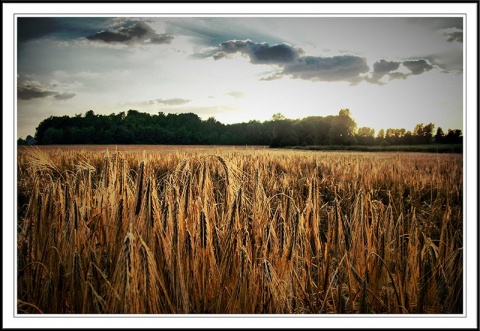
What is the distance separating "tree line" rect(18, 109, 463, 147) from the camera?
6.71 feet

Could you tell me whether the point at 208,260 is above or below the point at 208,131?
below

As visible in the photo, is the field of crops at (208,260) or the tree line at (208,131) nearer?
the field of crops at (208,260)

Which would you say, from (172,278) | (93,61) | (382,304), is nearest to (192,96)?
(93,61)

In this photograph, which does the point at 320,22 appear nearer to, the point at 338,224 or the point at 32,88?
the point at 338,224

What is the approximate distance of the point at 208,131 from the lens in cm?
231

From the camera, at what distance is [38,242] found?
158cm

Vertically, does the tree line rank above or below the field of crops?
above

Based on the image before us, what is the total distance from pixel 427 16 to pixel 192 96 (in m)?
1.40

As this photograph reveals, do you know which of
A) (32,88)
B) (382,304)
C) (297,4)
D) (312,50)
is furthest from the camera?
(312,50)

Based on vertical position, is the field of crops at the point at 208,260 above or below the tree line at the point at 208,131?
below

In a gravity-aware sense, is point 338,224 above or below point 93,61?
below

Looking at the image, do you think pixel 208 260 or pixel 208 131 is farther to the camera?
pixel 208 131

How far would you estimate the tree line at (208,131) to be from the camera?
6.71 feet

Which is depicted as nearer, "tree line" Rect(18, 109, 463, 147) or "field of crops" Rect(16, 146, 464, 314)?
"field of crops" Rect(16, 146, 464, 314)
